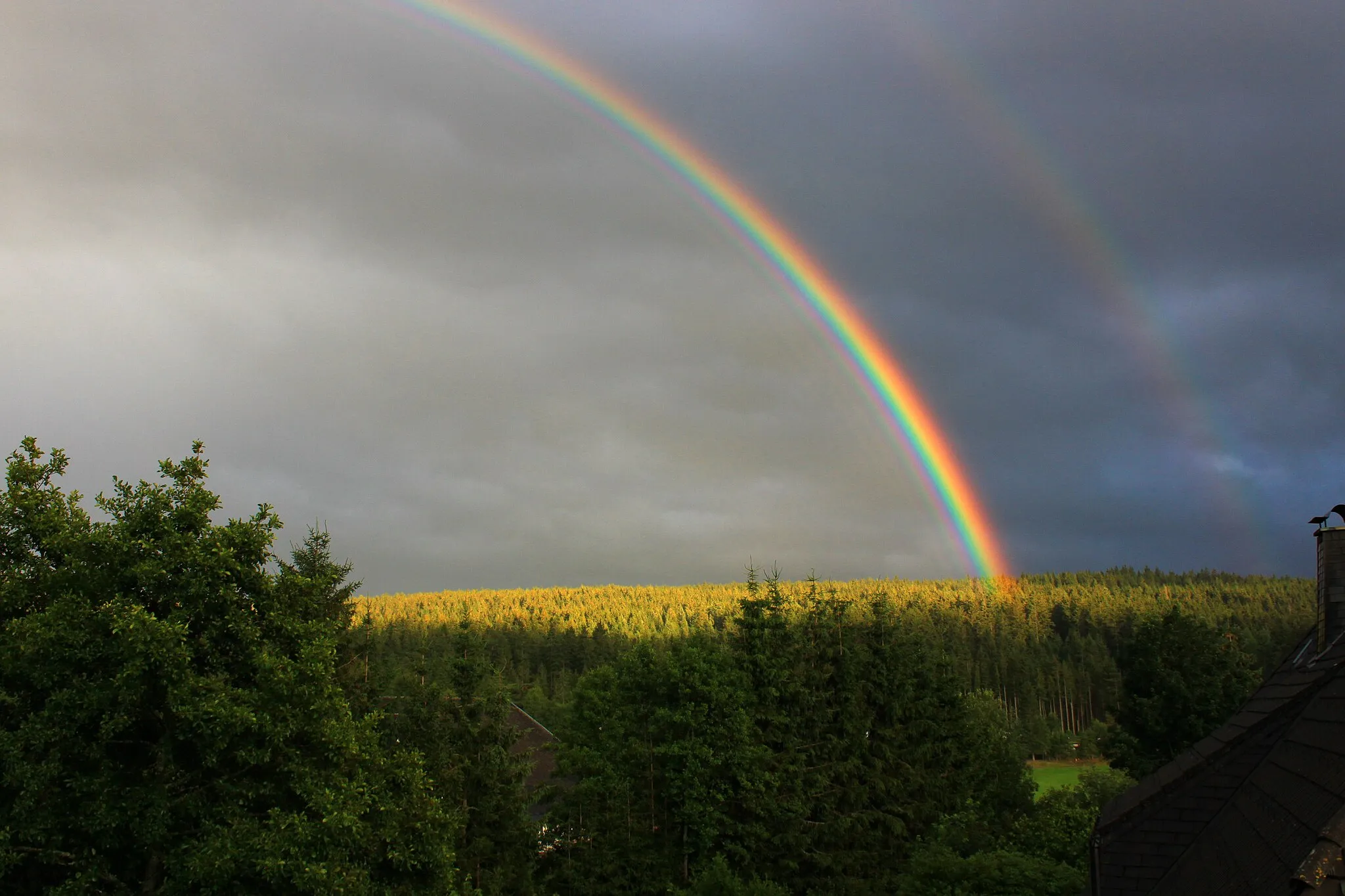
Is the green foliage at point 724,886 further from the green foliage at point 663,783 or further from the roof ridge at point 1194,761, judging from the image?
the roof ridge at point 1194,761

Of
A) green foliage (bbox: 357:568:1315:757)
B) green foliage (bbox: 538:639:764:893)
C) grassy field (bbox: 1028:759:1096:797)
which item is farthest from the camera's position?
green foliage (bbox: 357:568:1315:757)

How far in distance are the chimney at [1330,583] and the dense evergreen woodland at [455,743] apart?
49.5 ft

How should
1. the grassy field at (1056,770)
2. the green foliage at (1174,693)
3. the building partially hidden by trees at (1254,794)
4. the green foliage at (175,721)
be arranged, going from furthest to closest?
1. the grassy field at (1056,770)
2. the green foliage at (1174,693)
3. the green foliage at (175,721)
4. the building partially hidden by trees at (1254,794)

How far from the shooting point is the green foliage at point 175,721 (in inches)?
723

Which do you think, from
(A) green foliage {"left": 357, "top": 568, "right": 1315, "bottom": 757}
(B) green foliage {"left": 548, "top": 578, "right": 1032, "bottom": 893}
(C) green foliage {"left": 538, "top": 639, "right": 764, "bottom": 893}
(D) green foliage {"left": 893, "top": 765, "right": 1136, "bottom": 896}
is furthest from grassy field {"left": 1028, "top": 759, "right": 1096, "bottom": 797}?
(C) green foliage {"left": 538, "top": 639, "right": 764, "bottom": 893}

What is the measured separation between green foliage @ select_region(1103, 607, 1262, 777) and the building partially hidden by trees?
3720 cm

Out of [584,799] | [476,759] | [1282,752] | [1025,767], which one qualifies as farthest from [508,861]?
[1025,767]

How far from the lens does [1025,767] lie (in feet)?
171

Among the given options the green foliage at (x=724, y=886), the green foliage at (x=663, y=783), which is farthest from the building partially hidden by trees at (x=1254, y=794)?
the green foliage at (x=663, y=783)

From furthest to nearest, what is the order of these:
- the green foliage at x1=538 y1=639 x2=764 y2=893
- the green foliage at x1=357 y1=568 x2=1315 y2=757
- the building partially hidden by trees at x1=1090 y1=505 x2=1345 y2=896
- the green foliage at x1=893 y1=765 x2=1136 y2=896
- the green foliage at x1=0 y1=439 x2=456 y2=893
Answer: the green foliage at x1=357 y1=568 x2=1315 y2=757, the green foliage at x1=538 y1=639 x2=764 y2=893, the green foliage at x1=893 y1=765 x2=1136 y2=896, the green foliage at x1=0 y1=439 x2=456 y2=893, the building partially hidden by trees at x1=1090 y1=505 x2=1345 y2=896

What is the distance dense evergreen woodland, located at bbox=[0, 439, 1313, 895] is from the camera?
742 inches

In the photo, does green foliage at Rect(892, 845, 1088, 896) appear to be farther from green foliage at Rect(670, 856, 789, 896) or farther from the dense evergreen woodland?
green foliage at Rect(670, 856, 789, 896)

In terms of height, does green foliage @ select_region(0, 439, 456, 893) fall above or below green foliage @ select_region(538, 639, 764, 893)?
above

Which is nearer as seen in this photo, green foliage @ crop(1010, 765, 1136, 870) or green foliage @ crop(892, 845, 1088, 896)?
green foliage @ crop(892, 845, 1088, 896)
